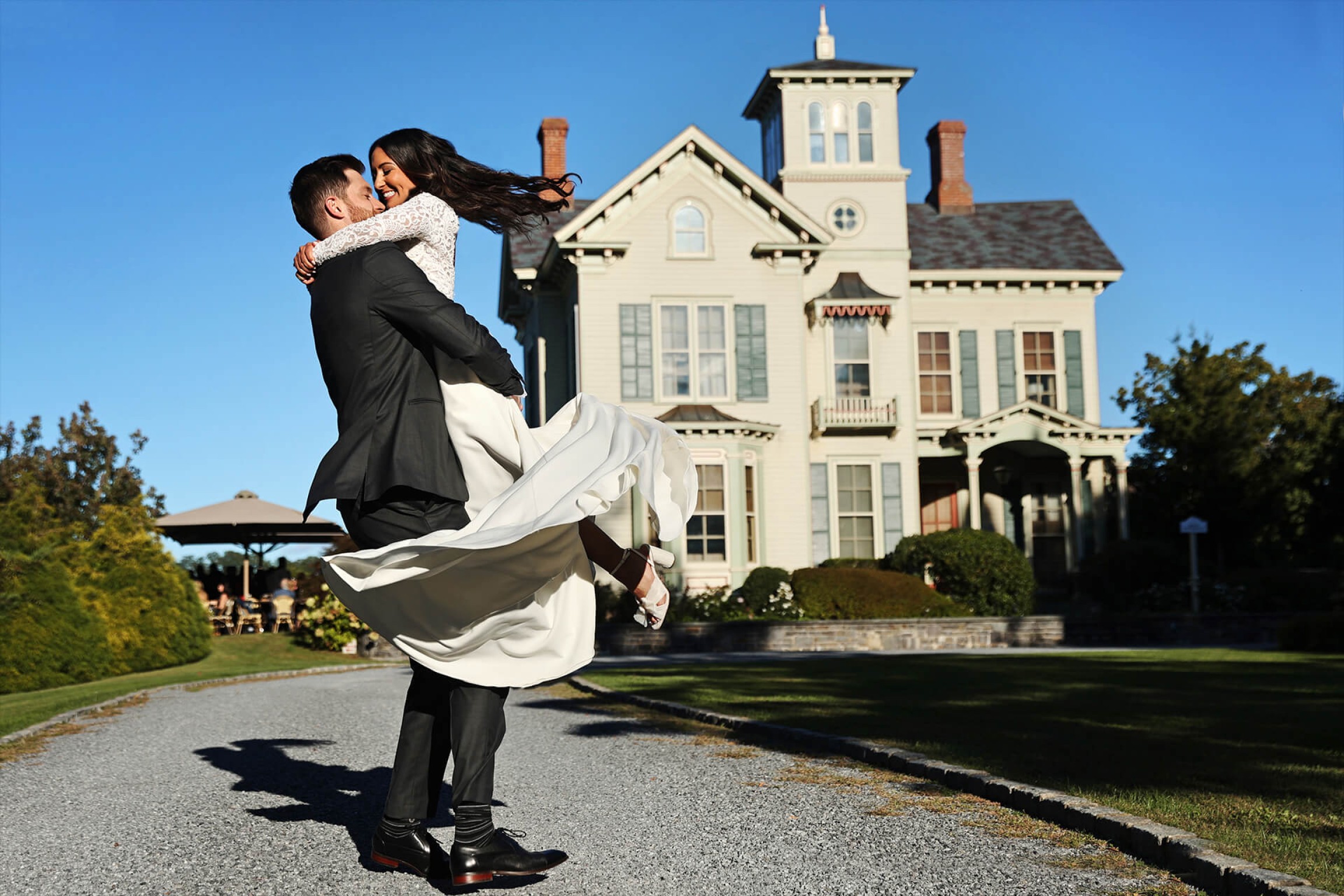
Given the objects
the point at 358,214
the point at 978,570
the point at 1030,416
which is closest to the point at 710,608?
the point at 978,570

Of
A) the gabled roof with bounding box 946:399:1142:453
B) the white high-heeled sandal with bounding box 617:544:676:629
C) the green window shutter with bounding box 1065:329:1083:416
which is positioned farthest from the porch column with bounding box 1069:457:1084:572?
the white high-heeled sandal with bounding box 617:544:676:629

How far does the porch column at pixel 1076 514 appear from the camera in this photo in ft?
88.2

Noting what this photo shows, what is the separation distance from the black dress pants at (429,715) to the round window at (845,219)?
24.1m

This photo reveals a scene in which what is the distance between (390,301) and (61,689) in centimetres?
1324

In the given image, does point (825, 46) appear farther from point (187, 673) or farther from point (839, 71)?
point (187, 673)

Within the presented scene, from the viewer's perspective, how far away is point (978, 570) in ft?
78.1

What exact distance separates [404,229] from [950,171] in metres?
29.1

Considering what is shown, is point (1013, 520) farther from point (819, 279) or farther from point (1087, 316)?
point (819, 279)

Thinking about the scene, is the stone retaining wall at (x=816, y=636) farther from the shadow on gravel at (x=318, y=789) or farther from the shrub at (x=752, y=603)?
the shadow on gravel at (x=318, y=789)

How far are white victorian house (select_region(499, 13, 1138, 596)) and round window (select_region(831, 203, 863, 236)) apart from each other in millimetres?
66

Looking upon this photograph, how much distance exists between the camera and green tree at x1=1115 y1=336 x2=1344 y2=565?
103 feet

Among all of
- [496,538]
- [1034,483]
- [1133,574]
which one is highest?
[1034,483]

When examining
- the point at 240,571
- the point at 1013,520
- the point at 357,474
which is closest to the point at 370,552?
the point at 357,474

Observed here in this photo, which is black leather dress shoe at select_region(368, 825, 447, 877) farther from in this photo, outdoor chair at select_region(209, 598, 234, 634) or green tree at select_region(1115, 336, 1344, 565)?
green tree at select_region(1115, 336, 1344, 565)
